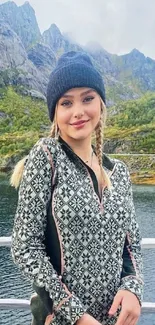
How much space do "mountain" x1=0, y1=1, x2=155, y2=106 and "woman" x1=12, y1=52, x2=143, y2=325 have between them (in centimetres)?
9082

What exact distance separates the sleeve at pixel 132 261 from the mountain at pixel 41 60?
90832 millimetres

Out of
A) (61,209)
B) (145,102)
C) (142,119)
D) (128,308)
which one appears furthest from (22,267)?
(145,102)

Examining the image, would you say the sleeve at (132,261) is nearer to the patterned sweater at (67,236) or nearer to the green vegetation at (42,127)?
the patterned sweater at (67,236)

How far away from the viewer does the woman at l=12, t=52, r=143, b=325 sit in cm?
105

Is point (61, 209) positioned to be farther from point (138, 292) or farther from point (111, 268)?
point (138, 292)

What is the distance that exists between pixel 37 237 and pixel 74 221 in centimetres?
10

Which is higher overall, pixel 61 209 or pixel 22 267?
pixel 61 209

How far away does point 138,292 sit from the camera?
1159 millimetres

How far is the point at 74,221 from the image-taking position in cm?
107

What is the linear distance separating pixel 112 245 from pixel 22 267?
0.79ft

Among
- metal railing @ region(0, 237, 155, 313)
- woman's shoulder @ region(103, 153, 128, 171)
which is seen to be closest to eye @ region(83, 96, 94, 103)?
woman's shoulder @ region(103, 153, 128, 171)

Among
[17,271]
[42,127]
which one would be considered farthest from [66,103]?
[42,127]

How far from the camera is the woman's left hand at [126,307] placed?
1.10 m

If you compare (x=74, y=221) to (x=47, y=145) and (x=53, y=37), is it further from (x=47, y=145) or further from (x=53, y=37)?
(x=53, y=37)
